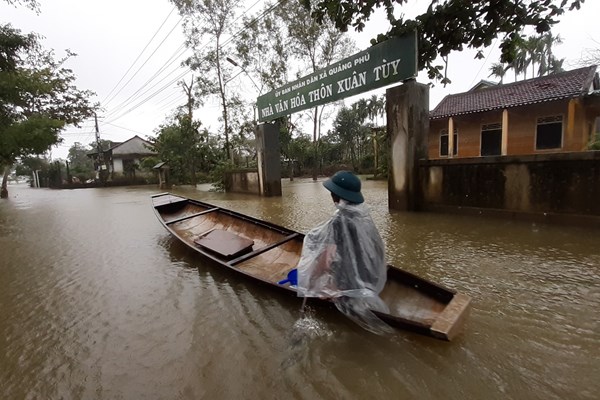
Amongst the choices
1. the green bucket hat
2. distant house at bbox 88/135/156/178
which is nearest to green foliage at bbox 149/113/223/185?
distant house at bbox 88/135/156/178

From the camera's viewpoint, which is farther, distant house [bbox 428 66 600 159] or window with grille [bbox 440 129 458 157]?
window with grille [bbox 440 129 458 157]

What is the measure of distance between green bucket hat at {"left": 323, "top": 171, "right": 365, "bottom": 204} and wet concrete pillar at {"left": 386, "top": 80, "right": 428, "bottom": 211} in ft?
18.3

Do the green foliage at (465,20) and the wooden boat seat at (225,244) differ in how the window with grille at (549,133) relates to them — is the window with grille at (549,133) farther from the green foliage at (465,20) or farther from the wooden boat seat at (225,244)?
the wooden boat seat at (225,244)

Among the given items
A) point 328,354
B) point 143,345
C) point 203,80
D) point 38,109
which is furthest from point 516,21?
point 38,109

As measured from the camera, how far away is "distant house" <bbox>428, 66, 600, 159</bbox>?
12.7m

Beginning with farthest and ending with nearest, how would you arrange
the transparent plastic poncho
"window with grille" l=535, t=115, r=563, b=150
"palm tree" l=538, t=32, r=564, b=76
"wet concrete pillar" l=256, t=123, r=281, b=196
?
"palm tree" l=538, t=32, r=564, b=76, "window with grille" l=535, t=115, r=563, b=150, "wet concrete pillar" l=256, t=123, r=281, b=196, the transparent plastic poncho

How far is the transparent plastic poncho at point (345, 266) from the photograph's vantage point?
2562 mm

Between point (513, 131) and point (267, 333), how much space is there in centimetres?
1545

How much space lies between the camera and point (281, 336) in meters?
2.76

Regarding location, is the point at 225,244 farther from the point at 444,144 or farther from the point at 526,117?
the point at 444,144

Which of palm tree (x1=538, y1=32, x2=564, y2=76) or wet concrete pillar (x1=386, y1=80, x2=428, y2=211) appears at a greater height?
palm tree (x1=538, y1=32, x2=564, y2=76)

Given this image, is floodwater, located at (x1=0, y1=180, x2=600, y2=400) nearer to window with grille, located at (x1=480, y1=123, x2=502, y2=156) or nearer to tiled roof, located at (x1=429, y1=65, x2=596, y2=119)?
tiled roof, located at (x1=429, y1=65, x2=596, y2=119)

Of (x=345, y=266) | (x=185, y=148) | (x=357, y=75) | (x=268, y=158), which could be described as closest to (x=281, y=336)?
(x=345, y=266)

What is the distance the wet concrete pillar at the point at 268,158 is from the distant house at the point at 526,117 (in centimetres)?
839
